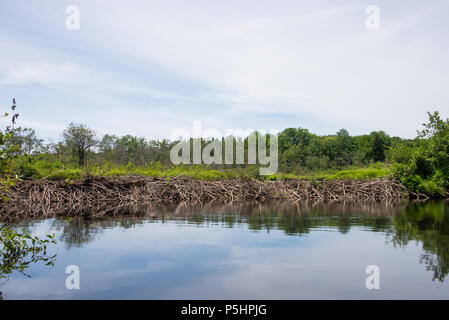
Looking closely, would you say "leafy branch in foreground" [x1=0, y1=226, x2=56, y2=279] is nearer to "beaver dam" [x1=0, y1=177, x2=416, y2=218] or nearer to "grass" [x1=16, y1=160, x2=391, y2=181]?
"beaver dam" [x1=0, y1=177, x2=416, y2=218]

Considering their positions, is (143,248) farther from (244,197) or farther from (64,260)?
(244,197)

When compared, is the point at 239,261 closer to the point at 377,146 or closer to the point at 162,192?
the point at 162,192

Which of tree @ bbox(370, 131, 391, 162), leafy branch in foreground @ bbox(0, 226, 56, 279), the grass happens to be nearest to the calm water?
leafy branch in foreground @ bbox(0, 226, 56, 279)

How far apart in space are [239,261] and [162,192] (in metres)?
12.2

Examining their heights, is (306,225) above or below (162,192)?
below

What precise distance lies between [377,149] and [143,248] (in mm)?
45046

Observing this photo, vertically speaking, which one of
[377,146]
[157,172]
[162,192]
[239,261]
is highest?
[377,146]

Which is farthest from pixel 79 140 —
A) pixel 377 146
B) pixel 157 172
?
pixel 377 146

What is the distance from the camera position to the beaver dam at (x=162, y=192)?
43.3 ft

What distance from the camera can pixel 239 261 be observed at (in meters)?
5.27

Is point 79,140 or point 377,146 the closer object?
point 79,140

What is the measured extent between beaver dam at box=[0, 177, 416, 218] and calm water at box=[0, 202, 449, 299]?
16.0 ft

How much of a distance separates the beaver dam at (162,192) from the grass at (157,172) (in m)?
0.73
